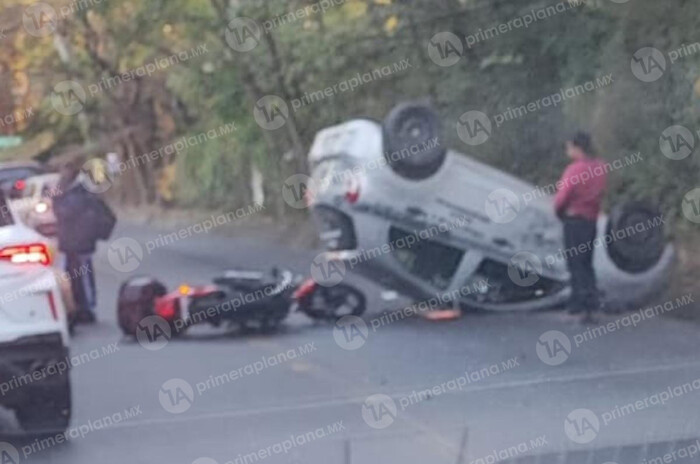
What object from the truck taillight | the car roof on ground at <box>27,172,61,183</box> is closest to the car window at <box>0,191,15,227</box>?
the truck taillight

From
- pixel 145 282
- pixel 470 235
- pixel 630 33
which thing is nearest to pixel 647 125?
pixel 630 33

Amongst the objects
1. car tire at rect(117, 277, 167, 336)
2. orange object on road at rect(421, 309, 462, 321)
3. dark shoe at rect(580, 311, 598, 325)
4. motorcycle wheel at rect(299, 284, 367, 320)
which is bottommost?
dark shoe at rect(580, 311, 598, 325)

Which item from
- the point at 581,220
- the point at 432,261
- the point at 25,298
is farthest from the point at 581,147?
the point at 25,298

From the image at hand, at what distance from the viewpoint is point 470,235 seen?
39.2 ft

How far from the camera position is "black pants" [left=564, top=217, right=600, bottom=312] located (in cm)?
1166

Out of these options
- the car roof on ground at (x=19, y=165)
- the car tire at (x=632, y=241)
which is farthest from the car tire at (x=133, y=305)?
Result: the car tire at (x=632, y=241)

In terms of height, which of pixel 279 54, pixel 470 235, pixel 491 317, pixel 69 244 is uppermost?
pixel 279 54

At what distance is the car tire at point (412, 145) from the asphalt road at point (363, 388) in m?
1.14

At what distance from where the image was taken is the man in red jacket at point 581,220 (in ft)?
38.2

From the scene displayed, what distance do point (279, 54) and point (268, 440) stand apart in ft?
20.2

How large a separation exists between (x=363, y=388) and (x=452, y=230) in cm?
295

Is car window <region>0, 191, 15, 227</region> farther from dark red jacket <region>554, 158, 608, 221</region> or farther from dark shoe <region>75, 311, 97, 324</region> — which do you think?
→ dark red jacket <region>554, 158, 608, 221</region>

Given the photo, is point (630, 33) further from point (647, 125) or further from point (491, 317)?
point (491, 317)

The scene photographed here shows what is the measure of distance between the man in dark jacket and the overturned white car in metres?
2.02
